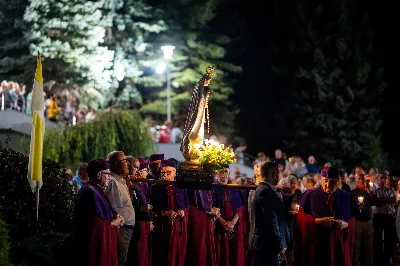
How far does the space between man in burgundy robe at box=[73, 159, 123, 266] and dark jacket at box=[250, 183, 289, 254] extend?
6.61ft

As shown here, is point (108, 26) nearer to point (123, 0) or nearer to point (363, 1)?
point (123, 0)

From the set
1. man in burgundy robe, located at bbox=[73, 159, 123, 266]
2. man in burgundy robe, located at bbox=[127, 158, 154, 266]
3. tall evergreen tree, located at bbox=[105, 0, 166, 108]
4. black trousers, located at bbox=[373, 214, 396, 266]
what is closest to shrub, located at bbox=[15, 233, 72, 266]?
man in burgundy robe, located at bbox=[73, 159, 123, 266]

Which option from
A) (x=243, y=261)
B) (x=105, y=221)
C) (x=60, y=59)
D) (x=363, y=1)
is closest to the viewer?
(x=105, y=221)

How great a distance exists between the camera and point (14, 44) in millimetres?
39031

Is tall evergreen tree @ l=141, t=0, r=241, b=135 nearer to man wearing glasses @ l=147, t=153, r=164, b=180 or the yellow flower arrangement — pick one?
man wearing glasses @ l=147, t=153, r=164, b=180

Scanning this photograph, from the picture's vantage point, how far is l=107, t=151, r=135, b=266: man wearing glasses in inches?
514

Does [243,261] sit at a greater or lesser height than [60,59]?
lesser

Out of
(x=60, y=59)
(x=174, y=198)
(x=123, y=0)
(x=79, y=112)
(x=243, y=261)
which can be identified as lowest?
(x=243, y=261)

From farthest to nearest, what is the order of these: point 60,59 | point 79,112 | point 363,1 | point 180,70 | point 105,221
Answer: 1. point 363,1
2. point 180,70
3. point 60,59
4. point 79,112
5. point 105,221

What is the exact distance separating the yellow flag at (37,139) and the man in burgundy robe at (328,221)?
14.3 ft

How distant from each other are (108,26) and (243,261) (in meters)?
24.6

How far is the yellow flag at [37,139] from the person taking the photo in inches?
543

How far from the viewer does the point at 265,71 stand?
4728cm

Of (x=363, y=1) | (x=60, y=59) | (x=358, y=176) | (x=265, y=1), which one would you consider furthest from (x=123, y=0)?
(x=358, y=176)
